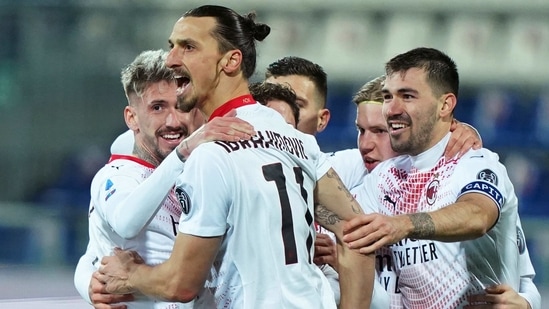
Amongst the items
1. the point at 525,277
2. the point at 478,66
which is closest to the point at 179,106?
the point at 525,277

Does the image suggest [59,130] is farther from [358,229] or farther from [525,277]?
[358,229]

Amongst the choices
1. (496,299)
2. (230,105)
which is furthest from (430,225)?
(230,105)

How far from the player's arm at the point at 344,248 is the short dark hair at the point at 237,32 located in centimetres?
51

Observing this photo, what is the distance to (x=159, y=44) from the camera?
540 inches

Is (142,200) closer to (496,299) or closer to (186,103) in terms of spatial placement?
(186,103)

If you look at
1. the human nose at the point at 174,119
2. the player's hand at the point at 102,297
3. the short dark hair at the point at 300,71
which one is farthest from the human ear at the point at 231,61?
the short dark hair at the point at 300,71

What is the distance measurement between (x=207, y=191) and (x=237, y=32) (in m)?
0.67

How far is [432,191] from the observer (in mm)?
4398

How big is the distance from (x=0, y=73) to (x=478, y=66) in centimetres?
673

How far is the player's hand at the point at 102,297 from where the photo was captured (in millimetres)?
3838

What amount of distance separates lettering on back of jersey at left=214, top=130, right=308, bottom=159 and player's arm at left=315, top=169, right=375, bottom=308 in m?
0.21

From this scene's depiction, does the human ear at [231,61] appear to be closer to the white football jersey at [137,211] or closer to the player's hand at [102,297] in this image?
the white football jersey at [137,211]

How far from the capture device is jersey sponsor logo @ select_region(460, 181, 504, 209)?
4027 millimetres

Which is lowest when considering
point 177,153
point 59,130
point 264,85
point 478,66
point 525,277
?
point 525,277
